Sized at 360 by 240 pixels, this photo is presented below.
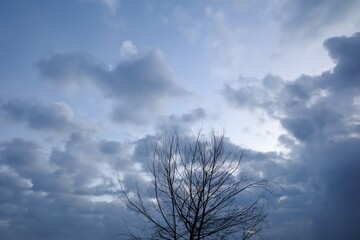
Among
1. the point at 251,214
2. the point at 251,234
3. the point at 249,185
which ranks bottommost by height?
the point at 251,234

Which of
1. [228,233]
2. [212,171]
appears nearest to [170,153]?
[212,171]

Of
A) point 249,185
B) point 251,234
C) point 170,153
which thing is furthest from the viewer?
point 170,153

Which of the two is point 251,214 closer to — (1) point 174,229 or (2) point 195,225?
(2) point 195,225

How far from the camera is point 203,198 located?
7.06 metres

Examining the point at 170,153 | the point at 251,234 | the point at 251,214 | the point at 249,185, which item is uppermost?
the point at 170,153

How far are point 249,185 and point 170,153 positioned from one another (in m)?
2.19

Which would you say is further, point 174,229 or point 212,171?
point 212,171

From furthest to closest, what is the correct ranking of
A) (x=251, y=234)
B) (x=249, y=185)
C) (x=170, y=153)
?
(x=170, y=153), (x=249, y=185), (x=251, y=234)

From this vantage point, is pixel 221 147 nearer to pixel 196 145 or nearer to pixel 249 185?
pixel 196 145

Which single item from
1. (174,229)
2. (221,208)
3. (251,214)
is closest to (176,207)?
(174,229)

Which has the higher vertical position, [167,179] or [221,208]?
[167,179]

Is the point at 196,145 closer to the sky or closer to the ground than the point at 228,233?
closer to the sky

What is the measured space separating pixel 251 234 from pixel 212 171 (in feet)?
5.59

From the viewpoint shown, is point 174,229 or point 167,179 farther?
point 167,179
